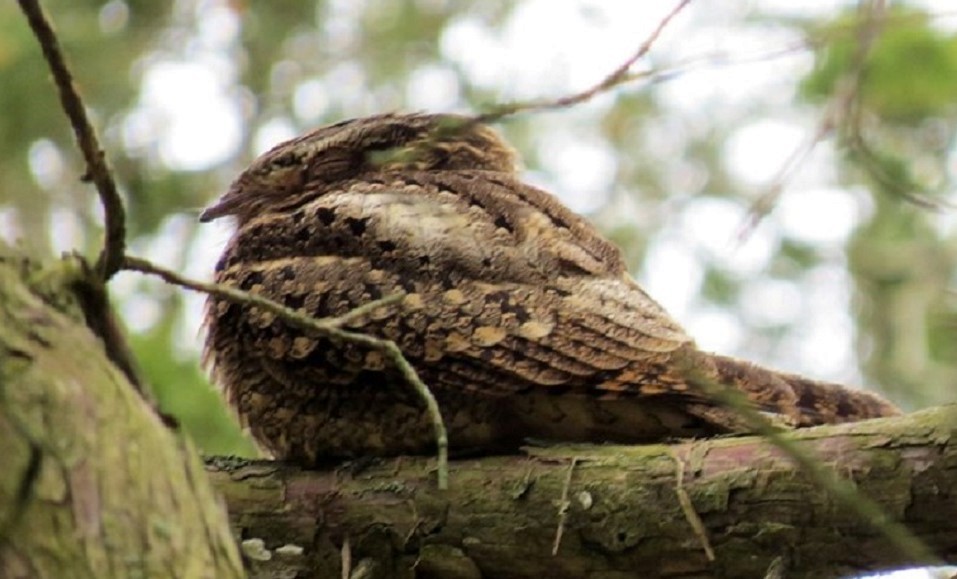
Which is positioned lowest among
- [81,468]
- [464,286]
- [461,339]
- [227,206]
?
[81,468]

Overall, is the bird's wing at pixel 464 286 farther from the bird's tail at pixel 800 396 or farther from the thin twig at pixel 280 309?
the thin twig at pixel 280 309

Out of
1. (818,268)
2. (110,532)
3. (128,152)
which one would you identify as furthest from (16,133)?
(110,532)

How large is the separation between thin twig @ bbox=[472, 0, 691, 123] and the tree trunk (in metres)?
0.44

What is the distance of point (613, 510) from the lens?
6.43 ft

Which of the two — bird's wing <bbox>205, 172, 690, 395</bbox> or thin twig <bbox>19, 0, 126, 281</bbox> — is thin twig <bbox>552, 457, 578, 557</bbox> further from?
thin twig <bbox>19, 0, 126, 281</bbox>

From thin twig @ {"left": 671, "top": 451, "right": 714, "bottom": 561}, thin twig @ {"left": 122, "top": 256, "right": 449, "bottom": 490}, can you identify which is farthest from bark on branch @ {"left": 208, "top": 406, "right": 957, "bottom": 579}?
thin twig @ {"left": 122, "top": 256, "right": 449, "bottom": 490}

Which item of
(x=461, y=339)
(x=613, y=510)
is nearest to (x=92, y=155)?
(x=461, y=339)

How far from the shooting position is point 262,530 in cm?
215

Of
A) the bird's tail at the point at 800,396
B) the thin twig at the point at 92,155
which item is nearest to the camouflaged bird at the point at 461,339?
the bird's tail at the point at 800,396

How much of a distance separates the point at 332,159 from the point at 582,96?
112 centimetres

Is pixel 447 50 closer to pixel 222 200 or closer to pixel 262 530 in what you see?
pixel 222 200

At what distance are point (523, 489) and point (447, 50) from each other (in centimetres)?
416

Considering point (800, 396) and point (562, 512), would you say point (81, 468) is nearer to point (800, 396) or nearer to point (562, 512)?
point (562, 512)

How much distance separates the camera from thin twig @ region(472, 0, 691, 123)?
1329 mm
